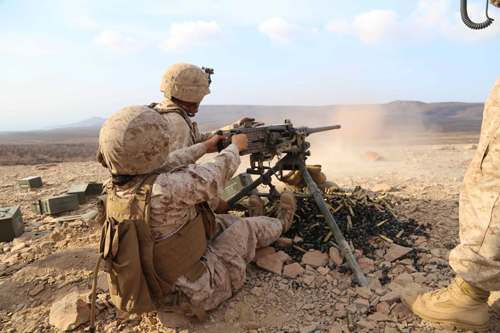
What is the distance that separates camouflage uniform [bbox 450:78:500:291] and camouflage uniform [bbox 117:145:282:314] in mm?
1861

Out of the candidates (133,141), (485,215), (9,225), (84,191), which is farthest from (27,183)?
(485,215)

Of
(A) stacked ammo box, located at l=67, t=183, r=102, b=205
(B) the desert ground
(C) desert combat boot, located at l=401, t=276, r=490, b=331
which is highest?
(A) stacked ammo box, located at l=67, t=183, r=102, b=205

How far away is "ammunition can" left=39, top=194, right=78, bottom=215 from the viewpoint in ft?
20.5

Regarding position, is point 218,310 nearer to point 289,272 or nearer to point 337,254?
point 289,272

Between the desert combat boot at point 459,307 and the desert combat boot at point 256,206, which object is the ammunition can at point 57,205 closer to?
the desert combat boot at point 256,206

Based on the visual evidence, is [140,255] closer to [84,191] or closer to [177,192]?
[177,192]

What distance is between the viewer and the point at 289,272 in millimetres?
3635

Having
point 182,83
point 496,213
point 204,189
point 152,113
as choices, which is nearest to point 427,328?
point 496,213

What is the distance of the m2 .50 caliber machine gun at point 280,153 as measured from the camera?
149 inches

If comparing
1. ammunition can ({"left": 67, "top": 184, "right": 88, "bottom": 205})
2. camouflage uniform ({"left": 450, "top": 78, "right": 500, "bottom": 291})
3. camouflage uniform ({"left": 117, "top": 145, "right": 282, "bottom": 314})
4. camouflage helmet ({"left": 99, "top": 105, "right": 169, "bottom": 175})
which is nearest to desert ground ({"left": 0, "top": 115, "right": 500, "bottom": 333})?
camouflage uniform ({"left": 117, "top": 145, "right": 282, "bottom": 314})

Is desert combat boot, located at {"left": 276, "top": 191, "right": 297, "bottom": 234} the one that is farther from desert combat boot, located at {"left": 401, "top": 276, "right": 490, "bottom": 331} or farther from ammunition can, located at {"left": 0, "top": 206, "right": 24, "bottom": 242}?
ammunition can, located at {"left": 0, "top": 206, "right": 24, "bottom": 242}

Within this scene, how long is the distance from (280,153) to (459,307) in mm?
2843

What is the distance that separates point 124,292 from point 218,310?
885mm

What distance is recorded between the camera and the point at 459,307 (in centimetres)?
258
